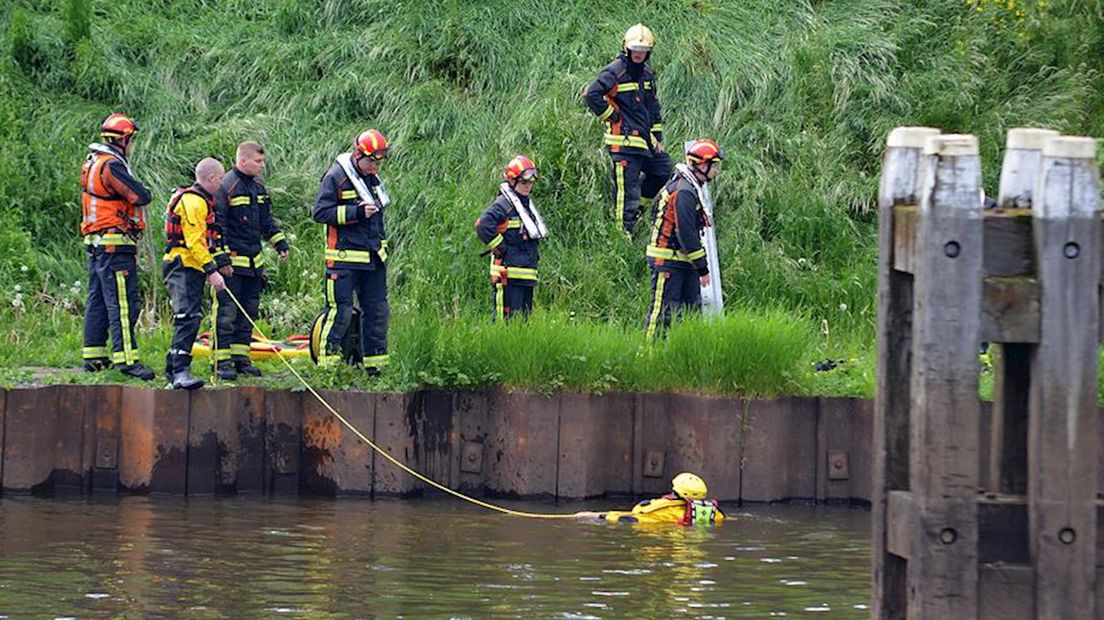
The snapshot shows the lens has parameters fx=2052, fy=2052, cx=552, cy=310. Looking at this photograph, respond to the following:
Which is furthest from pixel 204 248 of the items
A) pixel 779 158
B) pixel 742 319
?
pixel 779 158

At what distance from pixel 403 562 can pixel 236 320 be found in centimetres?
380

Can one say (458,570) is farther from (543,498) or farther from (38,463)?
(38,463)

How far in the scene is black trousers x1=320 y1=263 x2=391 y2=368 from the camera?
15633 millimetres

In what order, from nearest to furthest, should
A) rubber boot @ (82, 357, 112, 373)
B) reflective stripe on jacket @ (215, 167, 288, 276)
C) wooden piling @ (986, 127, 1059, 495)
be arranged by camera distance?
wooden piling @ (986, 127, 1059, 495), reflective stripe on jacket @ (215, 167, 288, 276), rubber boot @ (82, 357, 112, 373)

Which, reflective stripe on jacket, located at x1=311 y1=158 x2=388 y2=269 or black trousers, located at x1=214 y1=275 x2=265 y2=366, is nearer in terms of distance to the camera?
reflective stripe on jacket, located at x1=311 y1=158 x2=388 y2=269

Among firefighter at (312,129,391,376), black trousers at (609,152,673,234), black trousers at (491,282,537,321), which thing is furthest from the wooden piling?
black trousers at (609,152,673,234)

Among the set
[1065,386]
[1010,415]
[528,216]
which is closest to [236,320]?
[528,216]

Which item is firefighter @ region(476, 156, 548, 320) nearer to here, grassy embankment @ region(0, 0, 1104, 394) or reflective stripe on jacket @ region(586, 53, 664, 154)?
grassy embankment @ region(0, 0, 1104, 394)

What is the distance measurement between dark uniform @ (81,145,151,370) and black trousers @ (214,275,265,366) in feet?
2.08

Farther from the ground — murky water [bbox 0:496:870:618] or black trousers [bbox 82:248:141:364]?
black trousers [bbox 82:248:141:364]

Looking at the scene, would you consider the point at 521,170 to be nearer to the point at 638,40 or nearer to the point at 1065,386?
the point at 638,40

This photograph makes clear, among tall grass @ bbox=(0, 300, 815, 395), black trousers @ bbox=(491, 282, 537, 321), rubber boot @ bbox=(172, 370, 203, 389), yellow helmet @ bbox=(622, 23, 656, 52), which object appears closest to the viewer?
rubber boot @ bbox=(172, 370, 203, 389)

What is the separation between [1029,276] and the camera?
818 centimetres

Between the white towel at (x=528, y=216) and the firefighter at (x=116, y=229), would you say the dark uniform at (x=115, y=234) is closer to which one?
the firefighter at (x=116, y=229)
